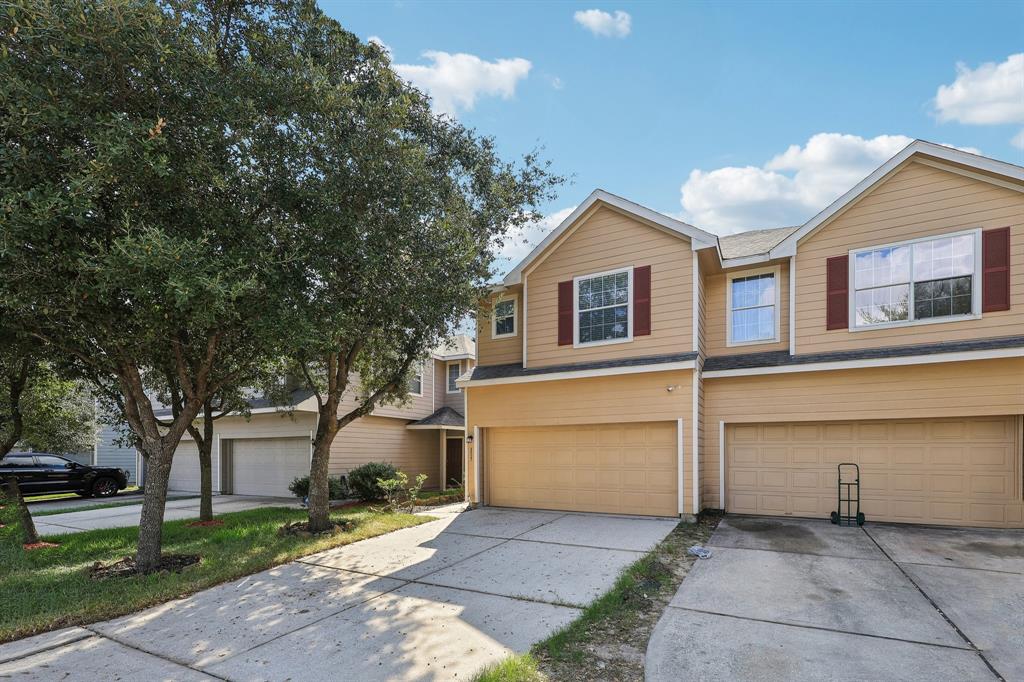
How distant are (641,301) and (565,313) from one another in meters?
1.75

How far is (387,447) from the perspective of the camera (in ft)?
58.4

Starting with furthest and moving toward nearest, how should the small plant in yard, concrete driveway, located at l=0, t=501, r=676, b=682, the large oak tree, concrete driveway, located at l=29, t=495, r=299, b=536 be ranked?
the small plant in yard < concrete driveway, located at l=29, t=495, r=299, b=536 < the large oak tree < concrete driveway, located at l=0, t=501, r=676, b=682

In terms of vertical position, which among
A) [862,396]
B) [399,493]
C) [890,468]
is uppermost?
[862,396]

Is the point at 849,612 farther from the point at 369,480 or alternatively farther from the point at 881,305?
the point at 369,480

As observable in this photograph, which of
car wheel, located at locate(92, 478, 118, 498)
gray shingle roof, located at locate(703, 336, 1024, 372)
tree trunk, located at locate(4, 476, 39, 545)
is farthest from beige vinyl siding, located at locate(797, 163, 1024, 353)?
car wheel, located at locate(92, 478, 118, 498)

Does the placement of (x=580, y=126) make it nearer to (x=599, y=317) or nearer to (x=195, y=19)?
(x=599, y=317)

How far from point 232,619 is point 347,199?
17.5ft

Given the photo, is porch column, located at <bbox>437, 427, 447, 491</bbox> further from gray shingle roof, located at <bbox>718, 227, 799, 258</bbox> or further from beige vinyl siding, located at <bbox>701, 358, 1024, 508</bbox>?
gray shingle roof, located at <bbox>718, 227, 799, 258</bbox>

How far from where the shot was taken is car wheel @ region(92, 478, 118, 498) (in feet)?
59.8

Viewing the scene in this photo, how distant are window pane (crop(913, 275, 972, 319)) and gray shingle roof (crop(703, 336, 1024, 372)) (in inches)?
22.6

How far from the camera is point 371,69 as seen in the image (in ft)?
30.4

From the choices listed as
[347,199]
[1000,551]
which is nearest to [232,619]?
[347,199]

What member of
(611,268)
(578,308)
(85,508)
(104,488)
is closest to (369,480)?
(578,308)

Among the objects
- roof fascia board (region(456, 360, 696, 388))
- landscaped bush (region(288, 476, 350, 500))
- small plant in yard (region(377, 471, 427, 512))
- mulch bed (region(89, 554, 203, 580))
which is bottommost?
landscaped bush (region(288, 476, 350, 500))
